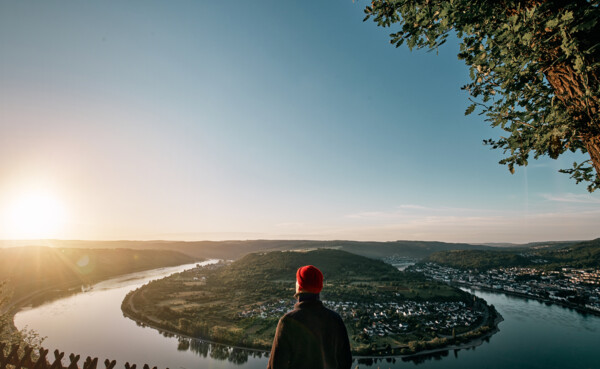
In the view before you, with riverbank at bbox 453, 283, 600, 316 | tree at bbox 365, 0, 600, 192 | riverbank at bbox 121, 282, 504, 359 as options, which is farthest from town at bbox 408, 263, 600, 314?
tree at bbox 365, 0, 600, 192

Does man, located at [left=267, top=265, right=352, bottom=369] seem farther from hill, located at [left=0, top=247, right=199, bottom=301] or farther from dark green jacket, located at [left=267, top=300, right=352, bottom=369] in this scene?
hill, located at [left=0, top=247, right=199, bottom=301]

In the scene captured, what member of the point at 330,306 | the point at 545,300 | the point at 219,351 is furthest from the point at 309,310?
the point at 545,300

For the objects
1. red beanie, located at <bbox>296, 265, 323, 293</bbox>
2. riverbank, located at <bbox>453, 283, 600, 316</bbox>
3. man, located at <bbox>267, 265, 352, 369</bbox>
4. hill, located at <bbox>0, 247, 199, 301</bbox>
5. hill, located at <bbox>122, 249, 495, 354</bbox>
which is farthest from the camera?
hill, located at <bbox>0, 247, 199, 301</bbox>

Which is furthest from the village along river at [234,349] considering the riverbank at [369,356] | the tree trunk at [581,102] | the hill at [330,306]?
the tree trunk at [581,102]

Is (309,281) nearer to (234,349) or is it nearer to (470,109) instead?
(470,109)

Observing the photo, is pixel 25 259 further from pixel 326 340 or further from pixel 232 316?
pixel 326 340

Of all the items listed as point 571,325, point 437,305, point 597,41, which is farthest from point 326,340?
point 571,325
